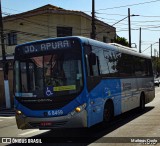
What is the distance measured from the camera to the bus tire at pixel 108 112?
12356 millimetres

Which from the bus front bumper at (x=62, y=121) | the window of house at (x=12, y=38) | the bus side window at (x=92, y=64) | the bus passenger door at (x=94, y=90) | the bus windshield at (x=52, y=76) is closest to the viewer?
the bus front bumper at (x=62, y=121)

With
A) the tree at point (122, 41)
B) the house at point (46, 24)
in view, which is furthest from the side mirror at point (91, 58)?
the tree at point (122, 41)

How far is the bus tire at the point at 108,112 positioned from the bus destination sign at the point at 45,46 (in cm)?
286

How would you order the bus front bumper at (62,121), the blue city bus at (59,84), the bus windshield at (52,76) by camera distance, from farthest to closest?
the bus windshield at (52,76) → the blue city bus at (59,84) → the bus front bumper at (62,121)

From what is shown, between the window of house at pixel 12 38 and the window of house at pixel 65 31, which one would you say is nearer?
the window of house at pixel 65 31

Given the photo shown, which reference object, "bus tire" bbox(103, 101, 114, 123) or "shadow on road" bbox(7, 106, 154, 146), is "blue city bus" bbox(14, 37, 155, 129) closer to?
"bus tire" bbox(103, 101, 114, 123)

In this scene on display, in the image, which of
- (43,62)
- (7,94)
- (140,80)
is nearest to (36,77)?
(43,62)

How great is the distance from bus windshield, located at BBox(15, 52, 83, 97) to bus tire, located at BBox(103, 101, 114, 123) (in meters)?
2.23

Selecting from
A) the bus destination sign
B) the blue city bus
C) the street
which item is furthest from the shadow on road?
the bus destination sign

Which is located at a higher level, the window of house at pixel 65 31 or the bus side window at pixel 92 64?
the window of house at pixel 65 31

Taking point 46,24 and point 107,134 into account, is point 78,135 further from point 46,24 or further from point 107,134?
point 46,24

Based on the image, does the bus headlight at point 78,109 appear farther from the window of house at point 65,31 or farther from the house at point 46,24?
the window of house at point 65,31

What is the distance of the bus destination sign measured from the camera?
10891 mm

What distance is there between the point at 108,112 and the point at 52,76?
301cm
